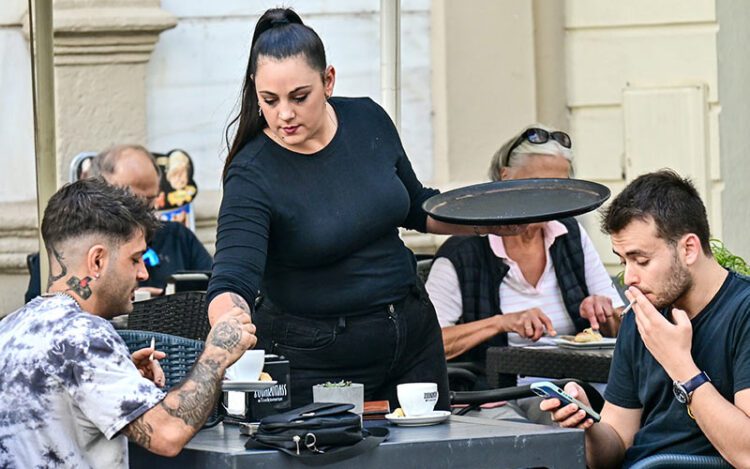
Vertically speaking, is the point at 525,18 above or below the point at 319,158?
above

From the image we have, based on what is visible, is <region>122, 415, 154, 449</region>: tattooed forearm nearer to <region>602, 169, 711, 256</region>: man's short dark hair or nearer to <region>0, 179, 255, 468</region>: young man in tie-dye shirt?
<region>0, 179, 255, 468</region>: young man in tie-dye shirt

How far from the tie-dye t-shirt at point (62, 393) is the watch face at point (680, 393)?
1236 mm

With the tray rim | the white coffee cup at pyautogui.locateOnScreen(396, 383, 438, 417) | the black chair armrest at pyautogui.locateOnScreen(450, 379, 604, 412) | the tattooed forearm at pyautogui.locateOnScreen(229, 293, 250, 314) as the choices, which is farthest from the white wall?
the white coffee cup at pyautogui.locateOnScreen(396, 383, 438, 417)

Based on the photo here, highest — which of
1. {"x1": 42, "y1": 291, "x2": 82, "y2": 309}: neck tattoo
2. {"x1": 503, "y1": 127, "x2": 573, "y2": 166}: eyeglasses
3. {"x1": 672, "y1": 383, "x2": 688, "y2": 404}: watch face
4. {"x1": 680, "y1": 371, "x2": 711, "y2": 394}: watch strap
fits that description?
{"x1": 503, "y1": 127, "x2": 573, "y2": 166}: eyeglasses

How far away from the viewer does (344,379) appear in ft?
13.1

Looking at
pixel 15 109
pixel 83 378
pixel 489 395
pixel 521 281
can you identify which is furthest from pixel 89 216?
pixel 15 109

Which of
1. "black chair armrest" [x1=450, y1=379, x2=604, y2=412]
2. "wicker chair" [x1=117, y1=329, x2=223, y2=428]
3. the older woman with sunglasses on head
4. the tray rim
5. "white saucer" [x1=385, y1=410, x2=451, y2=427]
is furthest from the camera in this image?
the older woman with sunglasses on head

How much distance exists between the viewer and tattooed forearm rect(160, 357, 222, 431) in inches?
123

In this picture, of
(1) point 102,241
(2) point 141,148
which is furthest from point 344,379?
(2) point 141,148

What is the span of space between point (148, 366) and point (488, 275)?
7.02 ft

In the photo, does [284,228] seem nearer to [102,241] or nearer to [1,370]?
[102,241]

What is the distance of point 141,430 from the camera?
3.09m

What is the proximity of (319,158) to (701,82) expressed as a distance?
368 centimetres

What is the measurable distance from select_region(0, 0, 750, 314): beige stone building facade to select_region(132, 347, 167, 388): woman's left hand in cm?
365
